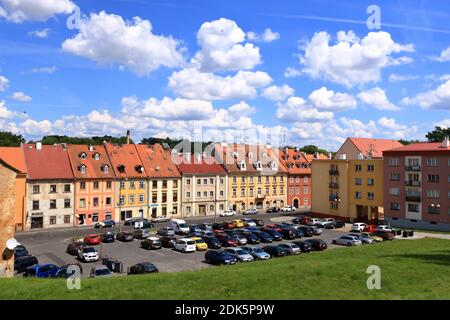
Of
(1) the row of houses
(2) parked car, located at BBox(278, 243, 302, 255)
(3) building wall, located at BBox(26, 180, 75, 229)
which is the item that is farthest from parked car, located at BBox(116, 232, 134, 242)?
(2) parked car, located at BBox(278, 243, 302, 255)

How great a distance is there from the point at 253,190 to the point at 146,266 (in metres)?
Answer: 51.2

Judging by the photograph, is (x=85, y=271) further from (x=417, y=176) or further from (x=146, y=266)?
(x=417, y=176)

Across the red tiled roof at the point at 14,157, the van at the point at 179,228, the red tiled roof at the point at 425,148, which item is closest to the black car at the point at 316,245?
the van at the point at 179,228

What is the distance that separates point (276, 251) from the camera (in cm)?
3909

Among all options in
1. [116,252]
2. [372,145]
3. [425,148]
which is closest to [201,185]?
[116,252]

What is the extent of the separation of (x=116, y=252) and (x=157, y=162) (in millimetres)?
30583

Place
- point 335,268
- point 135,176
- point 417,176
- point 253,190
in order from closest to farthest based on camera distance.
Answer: point 335,268 → point 417,176 → point 135,176 → point 253,190

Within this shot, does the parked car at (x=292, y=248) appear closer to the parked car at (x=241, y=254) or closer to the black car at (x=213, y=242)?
the parked car at (x=241, y=254)

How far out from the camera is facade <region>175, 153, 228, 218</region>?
73188mm

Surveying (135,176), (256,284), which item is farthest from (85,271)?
(135,176)

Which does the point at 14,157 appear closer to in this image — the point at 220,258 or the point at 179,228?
the point at 179,228

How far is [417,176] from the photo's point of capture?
60.7 m

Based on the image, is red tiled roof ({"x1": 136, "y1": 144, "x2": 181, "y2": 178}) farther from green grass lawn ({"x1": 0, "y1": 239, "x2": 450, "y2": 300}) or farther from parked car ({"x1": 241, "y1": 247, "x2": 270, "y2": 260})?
green grass lawn ({"x1": 0, "y1": 239, "x2": 450, "y2": 300})

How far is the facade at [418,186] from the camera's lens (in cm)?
5766
